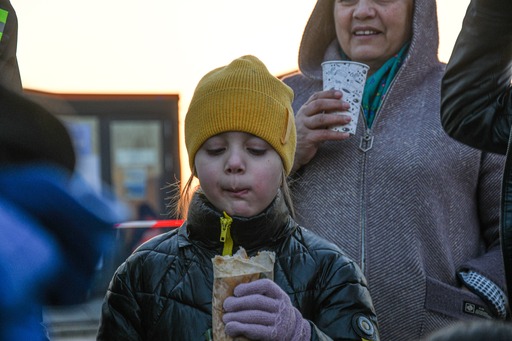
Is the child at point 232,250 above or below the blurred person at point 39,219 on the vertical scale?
below

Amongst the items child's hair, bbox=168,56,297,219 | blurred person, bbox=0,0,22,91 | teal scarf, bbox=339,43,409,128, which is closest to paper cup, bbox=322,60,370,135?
teal scarf, bbox=339,43,409,128

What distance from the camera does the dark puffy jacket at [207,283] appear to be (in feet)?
8.27

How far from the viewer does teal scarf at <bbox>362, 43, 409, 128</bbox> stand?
3367 millimetres

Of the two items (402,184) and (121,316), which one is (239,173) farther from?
(402,184)

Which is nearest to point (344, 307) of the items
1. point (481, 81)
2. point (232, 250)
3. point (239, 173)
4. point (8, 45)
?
point (232, 250)

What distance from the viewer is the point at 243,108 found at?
269cm

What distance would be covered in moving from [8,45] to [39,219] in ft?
2.38

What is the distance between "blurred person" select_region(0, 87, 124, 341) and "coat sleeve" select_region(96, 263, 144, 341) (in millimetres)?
647

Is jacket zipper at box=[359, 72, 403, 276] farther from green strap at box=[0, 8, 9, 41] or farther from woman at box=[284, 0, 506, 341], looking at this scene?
green strap at box=[0, 8, 9, 41]

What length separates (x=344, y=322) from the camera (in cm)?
250

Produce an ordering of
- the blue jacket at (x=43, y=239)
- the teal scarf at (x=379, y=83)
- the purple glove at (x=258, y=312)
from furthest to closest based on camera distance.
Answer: the teal scarf at (x=379, y=83)
the purple glove at (x=258, y=312)
the blue jacket at (x=43, y=239)

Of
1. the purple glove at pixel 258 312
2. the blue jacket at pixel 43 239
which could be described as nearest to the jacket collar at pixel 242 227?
the purple glove at pixel 258 312

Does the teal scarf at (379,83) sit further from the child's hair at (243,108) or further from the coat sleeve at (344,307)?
the coat sleeve at (344,307)

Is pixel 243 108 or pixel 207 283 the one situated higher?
pixel 243 108
